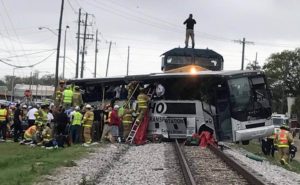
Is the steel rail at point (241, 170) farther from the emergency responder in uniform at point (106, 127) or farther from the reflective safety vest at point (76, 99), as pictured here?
the reflective safety vest at point (76, 99)

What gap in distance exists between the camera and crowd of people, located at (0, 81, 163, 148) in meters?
23.1

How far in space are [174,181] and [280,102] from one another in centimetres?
9899

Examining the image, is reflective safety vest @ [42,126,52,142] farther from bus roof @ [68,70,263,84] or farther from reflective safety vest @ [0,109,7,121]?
bus roof @ [68,70,263,84]

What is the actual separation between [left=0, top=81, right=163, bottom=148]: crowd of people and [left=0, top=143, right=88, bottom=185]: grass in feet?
3.48

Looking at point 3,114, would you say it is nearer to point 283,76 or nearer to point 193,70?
point 193,70

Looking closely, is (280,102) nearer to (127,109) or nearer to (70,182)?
(127,109)

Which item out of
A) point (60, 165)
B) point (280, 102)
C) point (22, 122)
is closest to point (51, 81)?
point (280, 102)

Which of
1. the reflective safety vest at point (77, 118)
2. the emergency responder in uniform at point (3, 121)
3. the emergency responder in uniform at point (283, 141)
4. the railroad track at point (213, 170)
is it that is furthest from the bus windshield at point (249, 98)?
the emergency responder in uniform at point (3, 121)

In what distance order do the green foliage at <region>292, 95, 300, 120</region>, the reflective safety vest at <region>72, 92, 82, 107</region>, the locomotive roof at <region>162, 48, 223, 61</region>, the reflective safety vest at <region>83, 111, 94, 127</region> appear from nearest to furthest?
1. the reflective safety vest at <region>83, 111, 94, 127</region>
2. the reflective safety vest at <region>72, 92, 82, 107</region>
3. the locomotive roof at <region>162, 48, 223, 61</region>
4. the green foliage at <region>292, 95, 300, 120</region>

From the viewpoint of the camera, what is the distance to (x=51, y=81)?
181250mm

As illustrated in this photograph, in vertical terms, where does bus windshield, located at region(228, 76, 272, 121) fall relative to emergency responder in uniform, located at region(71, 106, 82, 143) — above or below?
above

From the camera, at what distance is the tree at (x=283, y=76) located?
354 ft

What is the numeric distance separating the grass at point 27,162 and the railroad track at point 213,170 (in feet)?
10.7

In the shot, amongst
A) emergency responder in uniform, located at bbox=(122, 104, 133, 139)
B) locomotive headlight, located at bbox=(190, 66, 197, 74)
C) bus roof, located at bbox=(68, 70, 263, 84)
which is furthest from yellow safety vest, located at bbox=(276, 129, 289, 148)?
emergency responder in uniform, located at bbox=(122, 104, 133, 139)
